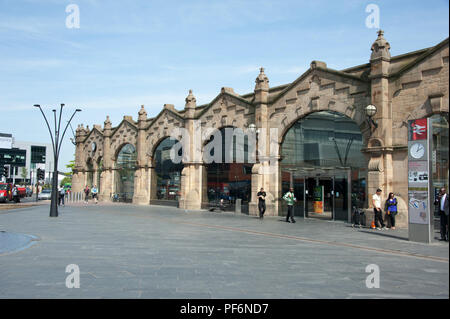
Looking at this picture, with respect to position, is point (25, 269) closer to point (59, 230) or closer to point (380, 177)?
point (59, 230)

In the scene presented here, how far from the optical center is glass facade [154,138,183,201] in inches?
1276

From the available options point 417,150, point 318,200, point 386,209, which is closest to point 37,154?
point 318,200

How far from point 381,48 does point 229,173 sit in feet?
43.4

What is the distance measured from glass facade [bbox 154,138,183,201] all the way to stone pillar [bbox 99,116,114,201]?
902cm

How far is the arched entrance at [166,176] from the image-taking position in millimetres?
32406

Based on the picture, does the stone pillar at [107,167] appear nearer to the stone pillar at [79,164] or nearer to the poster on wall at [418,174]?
the stone pillar at [79,164]

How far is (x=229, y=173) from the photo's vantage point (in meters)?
27.1

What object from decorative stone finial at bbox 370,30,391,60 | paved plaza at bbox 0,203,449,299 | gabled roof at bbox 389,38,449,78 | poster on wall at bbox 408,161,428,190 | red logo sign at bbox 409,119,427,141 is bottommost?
paved plaza at bbox 0,203,449,299

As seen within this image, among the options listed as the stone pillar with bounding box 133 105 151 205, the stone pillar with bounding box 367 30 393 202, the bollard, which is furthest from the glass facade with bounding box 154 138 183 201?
the stone pillar with bounding box 367 30 393 202

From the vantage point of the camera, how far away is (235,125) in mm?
26266

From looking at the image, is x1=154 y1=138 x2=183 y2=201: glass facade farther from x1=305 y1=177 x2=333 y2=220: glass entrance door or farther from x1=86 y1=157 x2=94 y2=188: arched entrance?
x1=86 y1=157 x2=94 y2=188: arched entrance

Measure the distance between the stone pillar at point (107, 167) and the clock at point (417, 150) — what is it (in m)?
35.0
